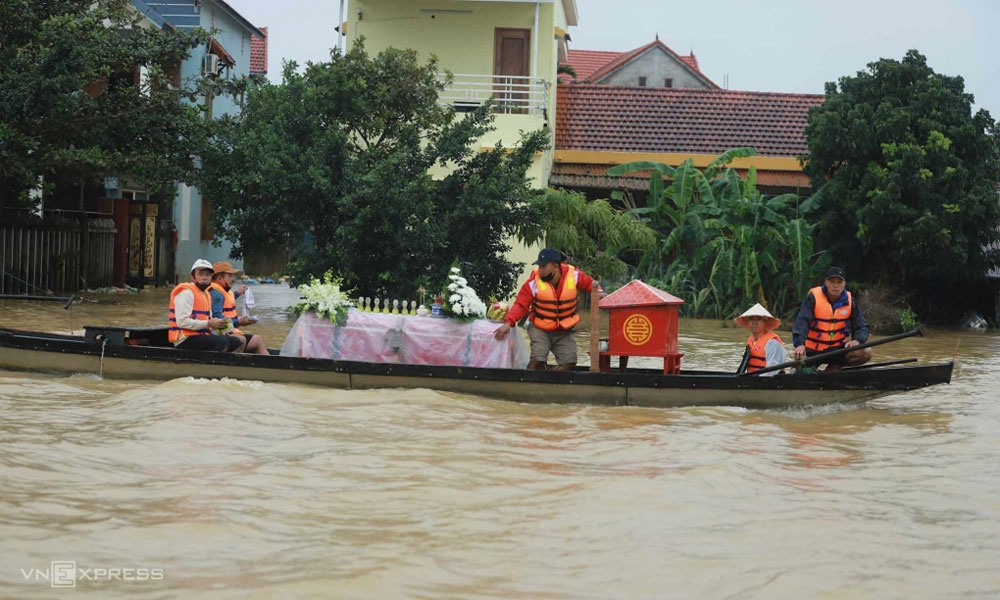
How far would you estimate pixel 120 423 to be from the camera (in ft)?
32.8

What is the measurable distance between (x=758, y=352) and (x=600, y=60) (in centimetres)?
4017

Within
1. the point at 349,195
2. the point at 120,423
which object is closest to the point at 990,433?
the point at 120,423

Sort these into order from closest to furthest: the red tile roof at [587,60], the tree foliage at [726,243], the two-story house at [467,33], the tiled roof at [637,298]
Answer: the tiled roof at [637,298]
the tree foliage at [726,243]
the two-story house at [467,33]
the red tile roof at [587,60]

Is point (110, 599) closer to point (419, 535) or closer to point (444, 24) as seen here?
point (419, 535)

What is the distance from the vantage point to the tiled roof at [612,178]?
85.8ft

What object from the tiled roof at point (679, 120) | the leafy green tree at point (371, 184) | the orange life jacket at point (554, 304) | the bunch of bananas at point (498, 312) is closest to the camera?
the orange life jacket at point (554, 304)

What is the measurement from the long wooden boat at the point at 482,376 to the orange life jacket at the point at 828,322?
57 cm

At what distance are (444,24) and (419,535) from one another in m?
21.1

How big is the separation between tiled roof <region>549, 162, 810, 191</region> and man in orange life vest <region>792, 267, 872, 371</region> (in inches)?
554

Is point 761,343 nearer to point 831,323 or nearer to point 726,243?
point 831,323

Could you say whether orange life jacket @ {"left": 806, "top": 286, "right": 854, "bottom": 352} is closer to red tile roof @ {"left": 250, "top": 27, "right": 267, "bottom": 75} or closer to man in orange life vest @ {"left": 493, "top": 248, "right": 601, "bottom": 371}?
man in orange life vest @ {"left": 493, "top": 248, "right": 601, "bottom": 371}

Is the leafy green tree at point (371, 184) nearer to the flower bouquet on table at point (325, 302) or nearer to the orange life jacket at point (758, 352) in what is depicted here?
the flower bouquet on table at point (325, 302)

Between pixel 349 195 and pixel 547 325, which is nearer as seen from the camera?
pixel 547 325

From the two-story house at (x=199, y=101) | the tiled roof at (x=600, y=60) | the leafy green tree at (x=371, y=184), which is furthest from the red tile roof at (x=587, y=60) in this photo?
the leafy green tree at (x=371, y=184)
